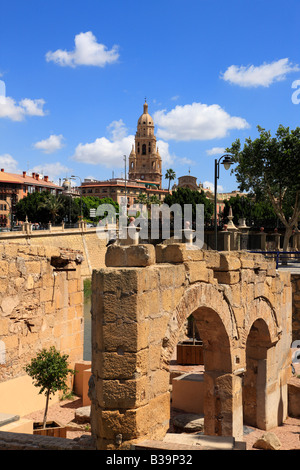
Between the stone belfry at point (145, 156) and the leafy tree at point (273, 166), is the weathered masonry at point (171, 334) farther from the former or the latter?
the stone belfry at point (145, 156)

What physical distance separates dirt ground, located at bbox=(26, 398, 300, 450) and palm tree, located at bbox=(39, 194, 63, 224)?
1846 inches

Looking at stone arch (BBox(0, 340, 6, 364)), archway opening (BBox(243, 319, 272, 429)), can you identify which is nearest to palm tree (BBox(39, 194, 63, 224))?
stone arch (BBox(0, 340, 6, 364))

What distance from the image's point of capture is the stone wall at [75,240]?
135 feet

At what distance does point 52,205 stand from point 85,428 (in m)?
49.1

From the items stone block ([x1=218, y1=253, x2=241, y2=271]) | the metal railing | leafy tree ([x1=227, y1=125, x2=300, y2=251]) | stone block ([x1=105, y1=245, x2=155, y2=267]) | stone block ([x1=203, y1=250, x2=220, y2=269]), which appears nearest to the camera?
stone block ([x1=105, y1=245, x2=155, y2=267])

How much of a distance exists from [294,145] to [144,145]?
103m

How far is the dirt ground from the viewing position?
8.79 m

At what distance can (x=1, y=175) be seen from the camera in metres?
72.1

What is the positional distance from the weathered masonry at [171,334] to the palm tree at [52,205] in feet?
159

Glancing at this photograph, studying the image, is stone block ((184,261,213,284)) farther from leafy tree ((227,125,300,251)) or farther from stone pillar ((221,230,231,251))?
leafy tree ((227,125,300,251))

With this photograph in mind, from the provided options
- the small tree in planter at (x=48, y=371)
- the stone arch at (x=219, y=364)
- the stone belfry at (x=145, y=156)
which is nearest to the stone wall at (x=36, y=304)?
the small tree in planter at (x=48, y=371)

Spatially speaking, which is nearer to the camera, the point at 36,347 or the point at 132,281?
the point at 132,281
